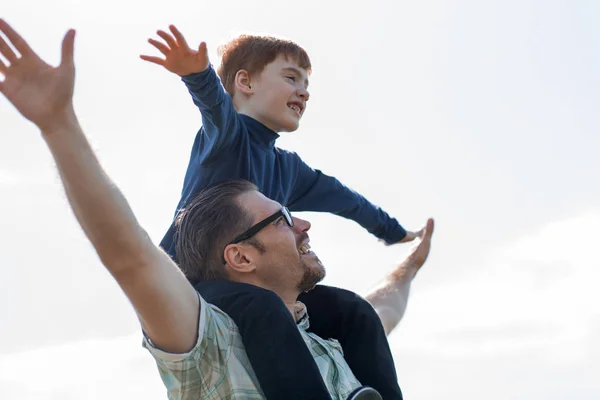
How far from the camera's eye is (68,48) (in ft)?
12.2

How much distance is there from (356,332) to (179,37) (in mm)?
1776

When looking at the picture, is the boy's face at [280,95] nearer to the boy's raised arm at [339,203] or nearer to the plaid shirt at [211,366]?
the boy's raised arm at [339,203]

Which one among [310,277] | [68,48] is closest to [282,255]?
[310,277]

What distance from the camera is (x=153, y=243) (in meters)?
4.02

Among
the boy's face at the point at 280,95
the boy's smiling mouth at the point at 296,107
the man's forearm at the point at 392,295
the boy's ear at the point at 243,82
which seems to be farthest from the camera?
the boy's ear at the point at 243,82

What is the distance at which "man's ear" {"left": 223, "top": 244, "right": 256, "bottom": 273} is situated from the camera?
498cm

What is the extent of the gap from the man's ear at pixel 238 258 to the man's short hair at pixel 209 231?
0.04 m

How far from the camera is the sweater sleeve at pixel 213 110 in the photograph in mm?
5180

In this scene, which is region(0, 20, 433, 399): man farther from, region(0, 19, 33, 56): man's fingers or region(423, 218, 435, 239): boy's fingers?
region(423, 218, 435, 239): boy's fingers

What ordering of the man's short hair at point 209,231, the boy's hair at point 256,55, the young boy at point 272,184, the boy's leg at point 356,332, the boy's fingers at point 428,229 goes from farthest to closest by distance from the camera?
the boy's fingers at point 428,229
the boy's hair at point 256,55
the man's short hair at point 209,231
the boy's leg at point 356,332
the young boy at point 272,184

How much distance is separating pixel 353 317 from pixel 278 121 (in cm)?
155

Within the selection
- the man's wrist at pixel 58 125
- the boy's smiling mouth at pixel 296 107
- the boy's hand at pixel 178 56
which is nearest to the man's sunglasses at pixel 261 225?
the boy's hand at pixel 178 56

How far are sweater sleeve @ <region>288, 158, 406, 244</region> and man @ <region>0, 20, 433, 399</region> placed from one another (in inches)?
55.7

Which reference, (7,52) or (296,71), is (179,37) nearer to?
(7,52)
